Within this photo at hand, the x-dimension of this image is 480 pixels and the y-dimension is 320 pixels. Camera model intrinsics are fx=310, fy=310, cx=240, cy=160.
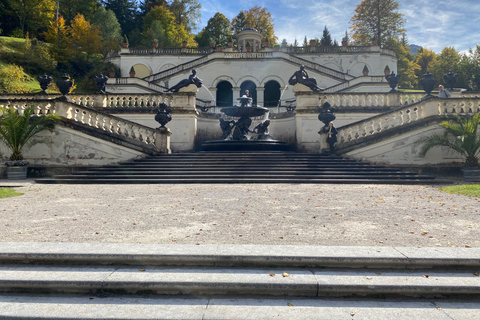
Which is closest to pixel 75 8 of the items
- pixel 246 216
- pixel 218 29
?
pixel 218 29

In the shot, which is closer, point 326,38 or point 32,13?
point 32,13

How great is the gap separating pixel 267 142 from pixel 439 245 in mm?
12893

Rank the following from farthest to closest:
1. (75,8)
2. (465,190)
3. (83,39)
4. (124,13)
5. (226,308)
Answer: (124,13) < (75,8) < (83,39) < (465,190) < (226,308)

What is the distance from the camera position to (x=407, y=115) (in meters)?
13.9

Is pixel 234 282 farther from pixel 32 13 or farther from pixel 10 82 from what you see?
pixel 32 13

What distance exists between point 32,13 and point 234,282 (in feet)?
199

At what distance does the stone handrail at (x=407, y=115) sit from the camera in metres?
13.1

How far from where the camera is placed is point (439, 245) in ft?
14.2

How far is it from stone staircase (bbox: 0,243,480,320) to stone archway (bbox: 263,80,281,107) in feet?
113

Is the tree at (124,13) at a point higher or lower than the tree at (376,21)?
higher

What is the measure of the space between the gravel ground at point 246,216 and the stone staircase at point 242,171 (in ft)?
5.71

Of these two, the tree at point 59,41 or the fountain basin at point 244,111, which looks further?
the tree at point 59,41

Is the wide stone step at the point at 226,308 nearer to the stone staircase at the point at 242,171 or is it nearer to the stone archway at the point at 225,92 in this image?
the stone staircase at the point at 242,171

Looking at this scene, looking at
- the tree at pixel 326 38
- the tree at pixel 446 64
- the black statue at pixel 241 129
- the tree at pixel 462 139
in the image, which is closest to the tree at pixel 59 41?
the black statue at pixel 241 129
